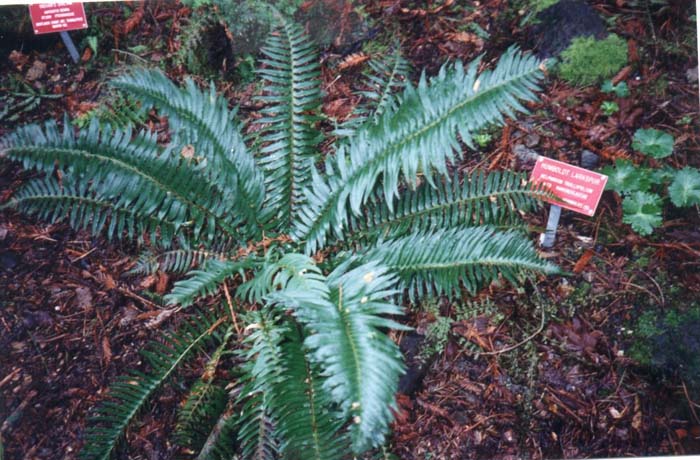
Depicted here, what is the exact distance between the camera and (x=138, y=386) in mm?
2326

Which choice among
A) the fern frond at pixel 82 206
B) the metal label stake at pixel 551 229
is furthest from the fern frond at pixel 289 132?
the metal label stake at pixel 551 229

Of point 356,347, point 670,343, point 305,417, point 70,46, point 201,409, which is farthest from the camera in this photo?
point 70,46

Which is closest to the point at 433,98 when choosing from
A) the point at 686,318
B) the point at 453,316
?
the point at 453,316

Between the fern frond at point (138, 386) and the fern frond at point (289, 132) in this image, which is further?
the fern frond at point (289, 132)

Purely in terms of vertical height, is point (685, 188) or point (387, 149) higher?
point (387, 149)

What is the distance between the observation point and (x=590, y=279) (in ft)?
8.73

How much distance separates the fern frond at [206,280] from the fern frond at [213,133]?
24 centimetres

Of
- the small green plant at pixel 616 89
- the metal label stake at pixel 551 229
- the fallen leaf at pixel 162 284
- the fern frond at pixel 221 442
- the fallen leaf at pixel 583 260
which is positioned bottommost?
the fern frond at pixel 221 442

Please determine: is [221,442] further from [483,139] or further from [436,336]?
[483,139]

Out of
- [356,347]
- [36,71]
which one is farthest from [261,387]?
[36,71]

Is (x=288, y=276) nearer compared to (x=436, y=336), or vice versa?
(x=288, y=276)

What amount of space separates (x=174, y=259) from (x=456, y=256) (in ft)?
4.42

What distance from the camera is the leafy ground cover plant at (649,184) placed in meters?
2.59

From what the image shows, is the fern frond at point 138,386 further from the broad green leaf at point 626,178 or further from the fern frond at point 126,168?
the broad green leaf at point 626,178
